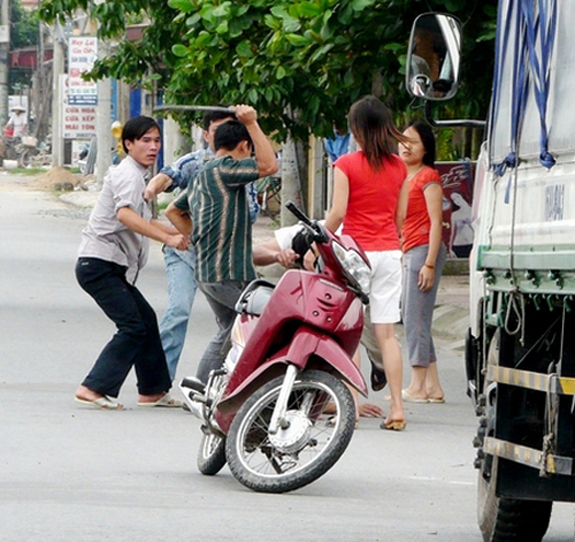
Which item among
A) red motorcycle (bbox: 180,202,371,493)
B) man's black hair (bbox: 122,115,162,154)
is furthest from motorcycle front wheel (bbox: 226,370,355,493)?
man's black hair (bbox: 122,115,162,154)

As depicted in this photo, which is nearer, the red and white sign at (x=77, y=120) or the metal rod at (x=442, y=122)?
the metal rod at (x=442, y=122)

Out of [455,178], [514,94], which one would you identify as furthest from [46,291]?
[514,94]

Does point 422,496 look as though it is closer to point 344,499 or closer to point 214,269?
point 344,499

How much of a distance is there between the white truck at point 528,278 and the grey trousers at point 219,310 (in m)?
2.68

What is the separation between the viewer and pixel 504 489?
18.4ft

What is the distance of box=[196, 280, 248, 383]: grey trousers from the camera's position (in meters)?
9.02

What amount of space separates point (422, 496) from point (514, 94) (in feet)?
7.03

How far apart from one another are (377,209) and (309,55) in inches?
148

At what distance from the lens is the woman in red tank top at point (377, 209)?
9062 millimetres

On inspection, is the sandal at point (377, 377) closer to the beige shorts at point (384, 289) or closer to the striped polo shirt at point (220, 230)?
the beige shorts at point (384, 289)

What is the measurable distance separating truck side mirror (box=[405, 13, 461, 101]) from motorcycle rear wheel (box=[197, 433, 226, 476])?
1.80 metres

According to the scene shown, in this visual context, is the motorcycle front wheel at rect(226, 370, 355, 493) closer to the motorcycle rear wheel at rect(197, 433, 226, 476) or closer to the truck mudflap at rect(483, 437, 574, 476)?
the motorcycle rear wheel at rect(197, 433, 226, 476)

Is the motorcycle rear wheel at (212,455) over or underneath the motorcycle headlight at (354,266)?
underneath

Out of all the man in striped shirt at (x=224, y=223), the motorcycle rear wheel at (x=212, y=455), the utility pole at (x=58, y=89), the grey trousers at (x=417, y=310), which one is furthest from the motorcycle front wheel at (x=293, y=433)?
the utility pole at (x=58, y=89)
